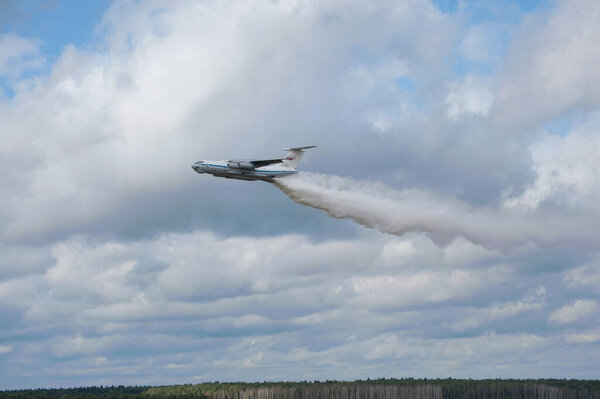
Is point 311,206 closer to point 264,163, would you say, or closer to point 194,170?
point 264,163

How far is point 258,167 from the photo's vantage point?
346 feet

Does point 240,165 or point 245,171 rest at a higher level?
point 240,165

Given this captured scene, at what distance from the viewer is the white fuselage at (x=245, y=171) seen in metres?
105

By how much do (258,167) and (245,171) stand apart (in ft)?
6.61

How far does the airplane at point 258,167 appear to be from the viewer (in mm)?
104875

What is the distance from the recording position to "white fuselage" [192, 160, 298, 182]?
4151 inches

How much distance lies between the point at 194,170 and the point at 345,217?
25.3 meters

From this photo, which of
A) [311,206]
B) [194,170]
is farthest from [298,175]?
[194,170]

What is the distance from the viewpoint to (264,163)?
344ft

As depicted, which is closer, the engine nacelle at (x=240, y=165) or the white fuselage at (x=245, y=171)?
the engine nacelle at (x=240, y=165)

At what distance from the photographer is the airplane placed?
10488 cm

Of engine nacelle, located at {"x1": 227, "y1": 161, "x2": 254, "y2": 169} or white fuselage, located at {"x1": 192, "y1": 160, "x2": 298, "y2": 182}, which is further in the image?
white fuselage, located at {"x1": 192, "y1": 160, "x2": 298, "y2": 182}

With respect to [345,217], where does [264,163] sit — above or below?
above

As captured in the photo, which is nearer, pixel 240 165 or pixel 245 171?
pixel 240 165
